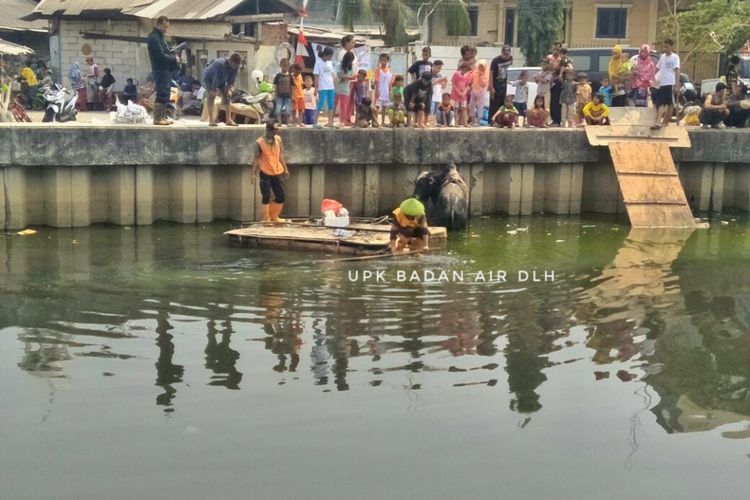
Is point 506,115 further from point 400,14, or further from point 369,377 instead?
point 400,14

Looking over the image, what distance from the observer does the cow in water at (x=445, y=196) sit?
16.0 meters

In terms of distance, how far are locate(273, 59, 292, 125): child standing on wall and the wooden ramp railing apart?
17.3ft

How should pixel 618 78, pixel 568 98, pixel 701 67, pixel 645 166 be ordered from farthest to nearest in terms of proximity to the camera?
pixel 701 67
pixel 618 78
pixel 568 98
pixel 645 166

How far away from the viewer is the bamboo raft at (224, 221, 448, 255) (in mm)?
13617

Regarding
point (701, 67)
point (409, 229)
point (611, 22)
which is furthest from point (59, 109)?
point (701, 67)

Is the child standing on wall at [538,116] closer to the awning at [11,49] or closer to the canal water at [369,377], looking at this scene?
the canal water at [369,377]

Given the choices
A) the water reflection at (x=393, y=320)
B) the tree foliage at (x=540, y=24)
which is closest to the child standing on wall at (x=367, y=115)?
the water reflection at (x=393, y=320)

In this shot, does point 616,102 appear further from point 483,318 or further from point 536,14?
point 536,14

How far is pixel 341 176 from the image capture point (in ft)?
56.2

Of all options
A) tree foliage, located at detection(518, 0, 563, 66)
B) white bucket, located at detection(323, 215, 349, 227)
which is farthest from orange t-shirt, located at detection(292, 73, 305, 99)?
tree foliage, located at detection(518, 0, 563, 66)

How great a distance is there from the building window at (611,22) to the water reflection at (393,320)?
2538cm

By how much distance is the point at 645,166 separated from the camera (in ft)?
57.6

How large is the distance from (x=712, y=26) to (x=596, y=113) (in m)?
12.7

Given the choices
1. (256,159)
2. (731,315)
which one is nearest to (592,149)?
(256,159)
